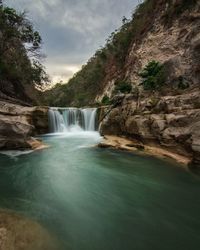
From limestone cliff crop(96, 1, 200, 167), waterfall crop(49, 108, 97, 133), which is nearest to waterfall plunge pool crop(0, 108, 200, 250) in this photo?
limestone cliff crop(96, 1, 200, 167)

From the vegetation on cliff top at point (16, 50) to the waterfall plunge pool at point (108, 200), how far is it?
1203 centimetres

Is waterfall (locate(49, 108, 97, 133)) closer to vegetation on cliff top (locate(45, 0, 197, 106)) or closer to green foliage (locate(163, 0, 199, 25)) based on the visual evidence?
vegetation on cliff top (locate(45, 0, 197, 106))

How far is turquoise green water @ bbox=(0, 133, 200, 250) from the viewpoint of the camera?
12.9ft

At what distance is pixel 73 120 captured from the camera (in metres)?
20.6

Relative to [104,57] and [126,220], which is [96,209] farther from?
[104,57]

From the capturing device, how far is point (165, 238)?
3.95 metres

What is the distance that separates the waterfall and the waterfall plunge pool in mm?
10165

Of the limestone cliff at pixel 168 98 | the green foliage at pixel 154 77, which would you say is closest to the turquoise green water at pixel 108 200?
the limestone cliff at pixel 168 98

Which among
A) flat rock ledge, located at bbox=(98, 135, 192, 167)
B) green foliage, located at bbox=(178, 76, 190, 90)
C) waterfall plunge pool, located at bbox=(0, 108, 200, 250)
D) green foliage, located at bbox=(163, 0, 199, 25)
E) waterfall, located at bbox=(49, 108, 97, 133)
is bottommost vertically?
waterfall plunge pool, located at bbox=(0, 108, 200, 250)

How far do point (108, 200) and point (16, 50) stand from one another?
58.7ft

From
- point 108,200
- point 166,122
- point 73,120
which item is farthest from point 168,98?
point 73,120

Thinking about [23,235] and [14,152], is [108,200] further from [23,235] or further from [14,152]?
[14,152]

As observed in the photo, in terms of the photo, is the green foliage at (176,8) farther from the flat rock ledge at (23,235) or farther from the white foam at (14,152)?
the flat rock ledge at (23,235)

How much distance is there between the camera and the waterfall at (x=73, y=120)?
64.3 feet
